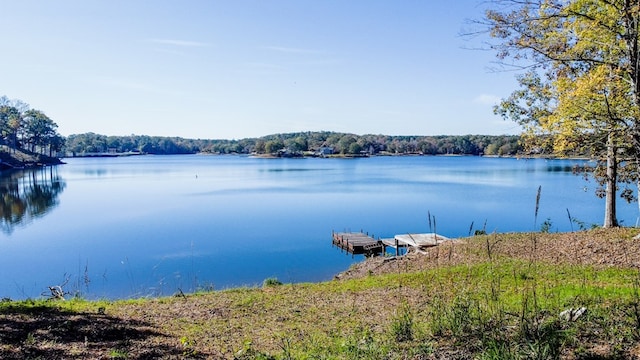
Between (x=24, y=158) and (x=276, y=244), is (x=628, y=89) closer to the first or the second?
(x=276, y=244)

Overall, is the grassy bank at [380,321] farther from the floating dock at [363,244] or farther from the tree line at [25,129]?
the tree line at [25,129]

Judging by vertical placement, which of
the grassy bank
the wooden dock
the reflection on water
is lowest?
the wooden dock

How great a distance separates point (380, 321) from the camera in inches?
259

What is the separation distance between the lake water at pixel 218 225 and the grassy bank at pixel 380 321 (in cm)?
218

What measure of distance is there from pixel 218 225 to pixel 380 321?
92.7ft

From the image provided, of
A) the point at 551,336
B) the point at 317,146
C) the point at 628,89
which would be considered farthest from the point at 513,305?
the point at 317,146

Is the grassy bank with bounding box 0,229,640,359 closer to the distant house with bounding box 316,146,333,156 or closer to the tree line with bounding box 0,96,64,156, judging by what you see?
the tree line with bounding box 0,96,64,156

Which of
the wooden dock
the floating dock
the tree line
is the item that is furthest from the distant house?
the wooden dock

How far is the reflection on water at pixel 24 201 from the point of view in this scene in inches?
1407

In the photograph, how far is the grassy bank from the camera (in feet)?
14.5

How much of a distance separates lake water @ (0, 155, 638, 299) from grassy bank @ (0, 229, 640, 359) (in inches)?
86.0

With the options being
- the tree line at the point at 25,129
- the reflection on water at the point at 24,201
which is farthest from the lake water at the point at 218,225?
the tree line at the point at 25,129

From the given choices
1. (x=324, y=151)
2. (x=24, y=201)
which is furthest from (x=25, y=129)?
(x=324, y=151)

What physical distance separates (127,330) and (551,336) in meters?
5.55
